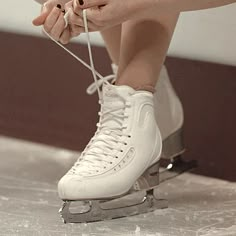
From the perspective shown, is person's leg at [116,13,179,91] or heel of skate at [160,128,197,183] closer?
person's leg at [116,13,179,91]

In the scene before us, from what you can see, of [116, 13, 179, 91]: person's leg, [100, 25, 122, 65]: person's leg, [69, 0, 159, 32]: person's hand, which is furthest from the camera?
[100, 25, 122, 65]: person's leg

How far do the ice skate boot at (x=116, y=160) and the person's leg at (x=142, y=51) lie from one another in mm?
17

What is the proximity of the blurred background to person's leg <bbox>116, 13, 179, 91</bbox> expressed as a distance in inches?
8.3

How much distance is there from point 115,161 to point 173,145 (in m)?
0.19

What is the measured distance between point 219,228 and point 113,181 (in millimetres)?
134

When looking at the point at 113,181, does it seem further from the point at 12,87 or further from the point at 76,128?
the point at 12,87

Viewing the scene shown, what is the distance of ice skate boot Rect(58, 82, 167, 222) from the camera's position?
888 mm

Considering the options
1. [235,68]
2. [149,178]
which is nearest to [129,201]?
[149,178]

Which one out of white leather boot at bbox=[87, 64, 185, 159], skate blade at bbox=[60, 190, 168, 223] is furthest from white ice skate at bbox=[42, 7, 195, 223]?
white leather boot at bbox=[87, 64, 185, 159]

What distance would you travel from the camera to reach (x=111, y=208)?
0.93 m

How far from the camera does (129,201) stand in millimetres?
975

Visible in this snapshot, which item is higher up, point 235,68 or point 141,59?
point 141,59

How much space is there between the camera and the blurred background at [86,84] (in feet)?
3.73

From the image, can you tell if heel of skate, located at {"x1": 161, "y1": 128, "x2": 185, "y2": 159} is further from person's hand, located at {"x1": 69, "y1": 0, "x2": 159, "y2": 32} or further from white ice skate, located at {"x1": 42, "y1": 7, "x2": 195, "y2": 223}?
person's hand, located at {"x1": 69, "y1": 0, "x2": 159, "y2": 32}
